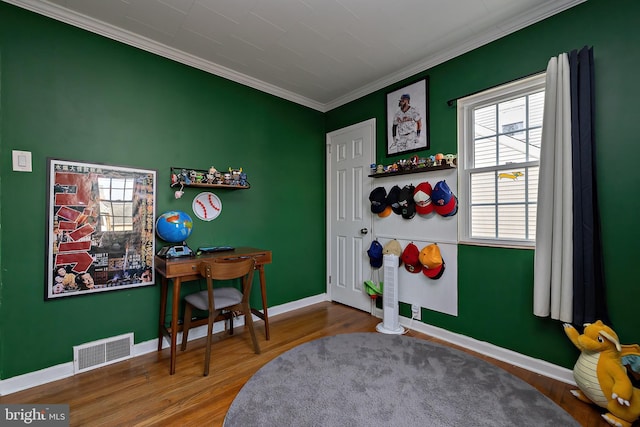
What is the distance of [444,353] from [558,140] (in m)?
1.84

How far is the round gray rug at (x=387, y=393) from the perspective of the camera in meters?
1.55

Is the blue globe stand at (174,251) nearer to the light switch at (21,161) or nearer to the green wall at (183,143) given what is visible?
the green wall at (183,143)

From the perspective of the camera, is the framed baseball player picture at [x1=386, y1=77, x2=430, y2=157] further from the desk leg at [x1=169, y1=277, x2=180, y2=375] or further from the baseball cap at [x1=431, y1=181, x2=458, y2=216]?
the desk leg at [x1=169, y1=277, x2=180, y2=375]

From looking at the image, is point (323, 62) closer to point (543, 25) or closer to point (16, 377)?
point (543, 25)

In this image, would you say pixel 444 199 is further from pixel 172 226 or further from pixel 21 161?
pixel 21 161

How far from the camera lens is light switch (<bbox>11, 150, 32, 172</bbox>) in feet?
6.15

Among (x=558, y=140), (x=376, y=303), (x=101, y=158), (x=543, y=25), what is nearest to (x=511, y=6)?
(x=543, y=25)

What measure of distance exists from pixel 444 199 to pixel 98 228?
2.94 metres

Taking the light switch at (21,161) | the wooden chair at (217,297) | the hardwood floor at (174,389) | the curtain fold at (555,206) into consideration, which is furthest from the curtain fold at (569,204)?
the light switch at (21,161)

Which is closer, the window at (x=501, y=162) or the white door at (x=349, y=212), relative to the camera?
the window at (x=501, y=162)

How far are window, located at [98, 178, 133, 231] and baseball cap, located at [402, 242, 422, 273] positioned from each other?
2573mm

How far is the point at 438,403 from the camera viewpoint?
1677mm

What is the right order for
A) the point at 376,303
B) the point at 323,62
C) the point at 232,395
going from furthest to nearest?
the point at 376,303
the point at 323,62
the point at 232,395

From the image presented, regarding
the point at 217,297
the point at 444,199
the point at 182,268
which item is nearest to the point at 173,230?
the point at 182,268
